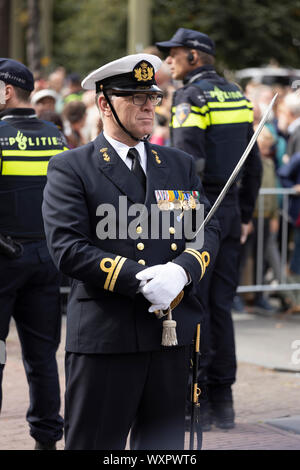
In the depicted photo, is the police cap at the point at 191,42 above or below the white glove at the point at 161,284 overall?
above

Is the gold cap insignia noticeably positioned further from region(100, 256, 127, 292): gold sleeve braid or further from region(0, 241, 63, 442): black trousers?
region(0, 241, 63, 442): black trousers

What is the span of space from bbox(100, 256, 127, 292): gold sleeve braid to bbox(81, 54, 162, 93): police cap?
0.69 meters

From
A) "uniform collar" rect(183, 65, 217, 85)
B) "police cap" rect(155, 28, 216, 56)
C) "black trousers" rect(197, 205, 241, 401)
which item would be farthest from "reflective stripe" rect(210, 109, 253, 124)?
"black trousers" rect(197, 205, 241, 401)

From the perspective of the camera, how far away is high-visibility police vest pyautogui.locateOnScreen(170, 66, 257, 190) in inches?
226

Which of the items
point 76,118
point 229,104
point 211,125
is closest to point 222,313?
point 211,125

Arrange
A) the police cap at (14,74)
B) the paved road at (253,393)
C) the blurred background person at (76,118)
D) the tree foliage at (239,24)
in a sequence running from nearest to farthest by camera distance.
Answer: the police cap at (14,74)
the paved road at (253,393)
the blurred background person at (76,118)
the tree foliage at (239,24)

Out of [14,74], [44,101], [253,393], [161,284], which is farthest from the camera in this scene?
[44,101]

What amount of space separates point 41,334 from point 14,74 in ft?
4.71

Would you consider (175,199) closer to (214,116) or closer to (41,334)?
(41,334)

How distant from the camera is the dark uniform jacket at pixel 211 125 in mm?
5746

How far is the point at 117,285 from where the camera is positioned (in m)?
3.40

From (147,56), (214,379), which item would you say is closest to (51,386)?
(214,379)

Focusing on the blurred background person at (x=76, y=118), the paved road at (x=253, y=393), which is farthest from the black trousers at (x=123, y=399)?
the blurred background person at (x=76, y=118)

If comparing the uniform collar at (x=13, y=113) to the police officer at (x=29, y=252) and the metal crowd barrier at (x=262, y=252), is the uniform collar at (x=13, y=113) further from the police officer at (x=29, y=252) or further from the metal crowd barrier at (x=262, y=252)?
the metal crowd barrier at (x=262, y=252)
